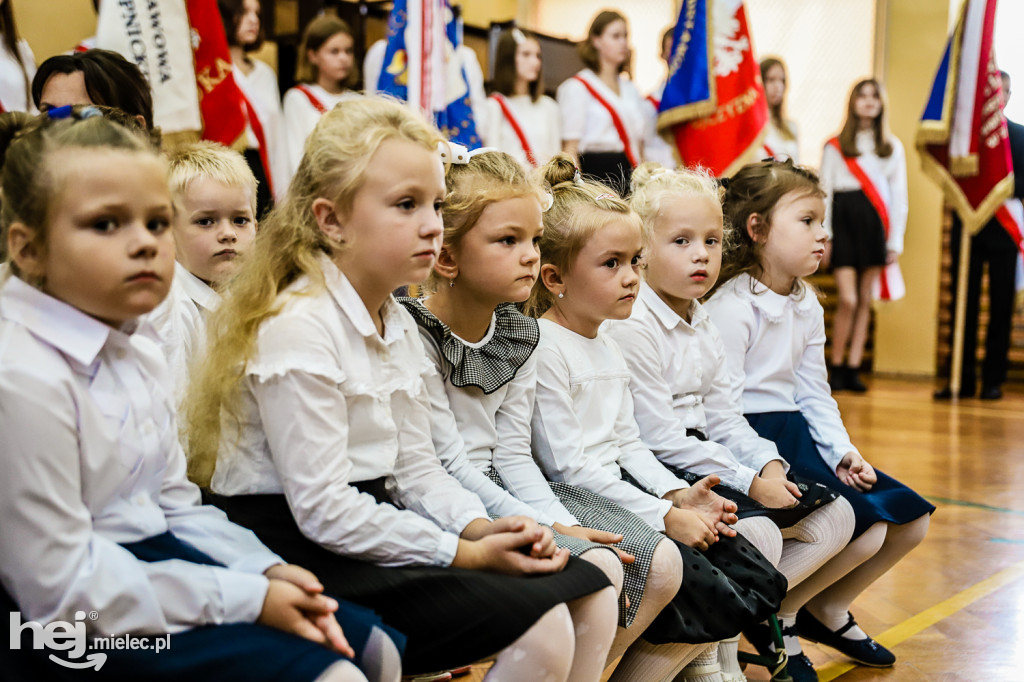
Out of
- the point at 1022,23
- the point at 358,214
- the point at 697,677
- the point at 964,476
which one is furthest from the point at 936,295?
the point at 358,214

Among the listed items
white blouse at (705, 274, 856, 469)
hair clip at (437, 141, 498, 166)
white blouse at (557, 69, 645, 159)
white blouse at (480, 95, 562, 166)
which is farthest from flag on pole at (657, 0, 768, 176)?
hair clip at (437, 141, 498, 166)

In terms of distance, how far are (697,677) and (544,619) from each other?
60 cm

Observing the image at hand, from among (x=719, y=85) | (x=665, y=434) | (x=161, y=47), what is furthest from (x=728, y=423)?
(x=719, y=85)

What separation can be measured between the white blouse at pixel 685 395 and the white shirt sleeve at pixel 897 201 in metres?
4.22

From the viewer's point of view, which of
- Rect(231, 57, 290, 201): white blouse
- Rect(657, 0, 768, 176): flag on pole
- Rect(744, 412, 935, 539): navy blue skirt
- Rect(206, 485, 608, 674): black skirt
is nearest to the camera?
Rect(206, 485, 608, 674): black skirt

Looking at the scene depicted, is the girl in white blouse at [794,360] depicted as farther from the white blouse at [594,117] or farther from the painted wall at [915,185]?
the painted wall at [915,185]

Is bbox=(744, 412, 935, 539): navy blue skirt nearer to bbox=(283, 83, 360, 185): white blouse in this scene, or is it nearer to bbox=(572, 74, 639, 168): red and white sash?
bbox=(283, 83, 360, 185): white blouse

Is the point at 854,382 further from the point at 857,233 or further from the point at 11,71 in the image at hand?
the point at 11,71

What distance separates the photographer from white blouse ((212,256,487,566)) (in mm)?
1132

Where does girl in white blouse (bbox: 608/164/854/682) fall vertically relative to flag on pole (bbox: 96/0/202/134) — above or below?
below

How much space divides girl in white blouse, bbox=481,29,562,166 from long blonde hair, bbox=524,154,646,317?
9.29 feet

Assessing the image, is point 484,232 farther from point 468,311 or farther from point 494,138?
point 494,138

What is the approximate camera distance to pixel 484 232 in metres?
1.52

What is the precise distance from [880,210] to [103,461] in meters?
5.45
